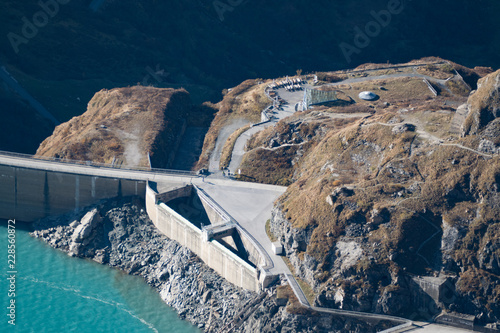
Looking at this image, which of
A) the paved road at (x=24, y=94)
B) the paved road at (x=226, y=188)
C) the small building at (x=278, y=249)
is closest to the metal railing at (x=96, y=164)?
the paved road at (x=226, y=188)

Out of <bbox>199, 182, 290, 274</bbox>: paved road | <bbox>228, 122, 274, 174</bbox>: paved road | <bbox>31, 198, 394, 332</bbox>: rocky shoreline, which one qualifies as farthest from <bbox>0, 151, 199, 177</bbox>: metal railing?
<bbox>228, 122, 274, 174</bbox>: paved road

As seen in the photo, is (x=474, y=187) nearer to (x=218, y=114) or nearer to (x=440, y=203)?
(x=440, y=203)

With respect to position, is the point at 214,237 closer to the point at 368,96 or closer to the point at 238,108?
the point at 238,108

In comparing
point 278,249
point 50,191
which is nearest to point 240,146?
point 50,191

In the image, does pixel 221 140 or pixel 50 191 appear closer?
pixel 50 191

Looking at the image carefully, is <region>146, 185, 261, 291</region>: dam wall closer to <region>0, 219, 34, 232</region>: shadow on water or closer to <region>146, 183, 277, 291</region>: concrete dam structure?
<region>146, 183, 277, 291</region>: concrete dam structure

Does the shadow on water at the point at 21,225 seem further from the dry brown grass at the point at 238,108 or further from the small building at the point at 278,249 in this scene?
the small building at the point at 278,249
